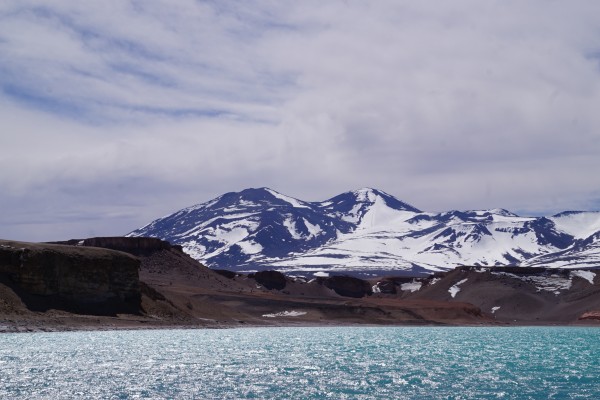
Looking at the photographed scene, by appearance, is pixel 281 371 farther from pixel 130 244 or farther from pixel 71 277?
pixel 130 244

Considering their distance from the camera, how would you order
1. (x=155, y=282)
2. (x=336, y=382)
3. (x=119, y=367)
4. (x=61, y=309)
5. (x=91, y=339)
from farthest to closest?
(x=155, y=282) < (x=61, y=309) < (x=91, y=339) < (x=119, y=367) < (x=336, y=382)

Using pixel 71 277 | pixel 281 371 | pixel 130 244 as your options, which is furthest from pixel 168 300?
pixel 281 371

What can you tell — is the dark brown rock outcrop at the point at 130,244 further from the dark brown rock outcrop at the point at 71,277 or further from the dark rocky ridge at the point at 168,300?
the dark brown rock outcrop at the point at 71,277

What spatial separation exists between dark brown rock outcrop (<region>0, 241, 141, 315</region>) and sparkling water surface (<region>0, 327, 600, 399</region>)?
21361 mm

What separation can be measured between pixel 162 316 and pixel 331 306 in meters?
53.3

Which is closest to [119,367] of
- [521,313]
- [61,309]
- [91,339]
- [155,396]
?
[155,396]

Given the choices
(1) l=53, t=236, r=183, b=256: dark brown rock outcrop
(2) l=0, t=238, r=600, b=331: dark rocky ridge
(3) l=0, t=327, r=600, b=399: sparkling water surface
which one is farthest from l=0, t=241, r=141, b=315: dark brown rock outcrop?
(1) l=53, t=236, r=183, b=256: dark brown rock outcrop

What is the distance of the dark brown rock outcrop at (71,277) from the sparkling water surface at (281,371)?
2136 centimetres

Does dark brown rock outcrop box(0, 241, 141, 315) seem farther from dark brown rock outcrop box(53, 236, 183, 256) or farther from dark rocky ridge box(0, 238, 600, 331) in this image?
dark brown rock outcrop box(53, 236, 183, 256)

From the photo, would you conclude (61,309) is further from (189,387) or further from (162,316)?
(189,387)

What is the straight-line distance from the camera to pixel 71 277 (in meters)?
105

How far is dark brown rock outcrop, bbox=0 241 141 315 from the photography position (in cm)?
9944

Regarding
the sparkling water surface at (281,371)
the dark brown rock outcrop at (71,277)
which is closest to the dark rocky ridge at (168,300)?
→ the dark brown rock outcrop at (71,277)

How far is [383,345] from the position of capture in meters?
83.0
